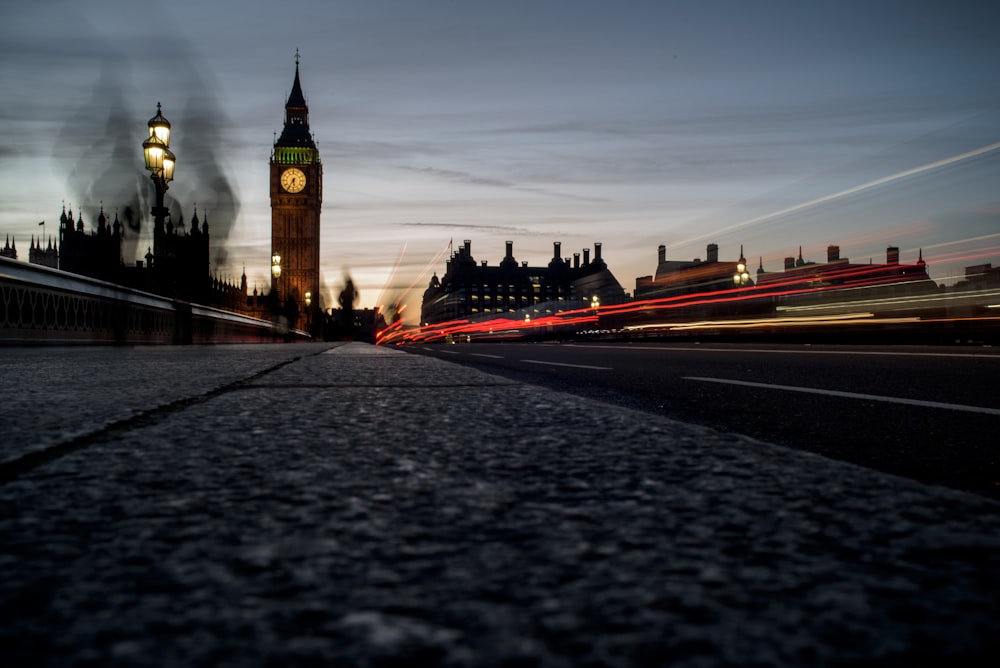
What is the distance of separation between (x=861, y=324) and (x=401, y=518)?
27547 mm

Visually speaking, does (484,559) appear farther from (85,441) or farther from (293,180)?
(293,180)

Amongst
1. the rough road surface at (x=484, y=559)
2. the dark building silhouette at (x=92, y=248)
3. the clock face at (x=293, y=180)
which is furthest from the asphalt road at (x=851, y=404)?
the clock face at (x=293, y=180)

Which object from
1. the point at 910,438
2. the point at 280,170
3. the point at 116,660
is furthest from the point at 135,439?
the point at 280,170

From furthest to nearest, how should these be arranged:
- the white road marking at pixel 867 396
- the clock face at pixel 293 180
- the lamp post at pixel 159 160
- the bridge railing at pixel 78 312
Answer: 1. the clock face at pixel 293 180
2. the lamp post at pixel 159 160
3. the bridge railing at pixel 78 312
4. the white road marking at pixel 867 396

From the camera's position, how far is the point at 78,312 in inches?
454

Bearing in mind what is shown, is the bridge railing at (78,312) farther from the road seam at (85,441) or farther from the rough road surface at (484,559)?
the rough road surface at (484,559)

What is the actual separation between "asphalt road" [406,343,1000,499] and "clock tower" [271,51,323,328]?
464 ft

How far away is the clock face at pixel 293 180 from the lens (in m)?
157

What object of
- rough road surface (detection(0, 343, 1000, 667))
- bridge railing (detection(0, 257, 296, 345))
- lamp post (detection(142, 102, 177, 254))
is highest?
lamp post (detection(142, 102, 177, 254))

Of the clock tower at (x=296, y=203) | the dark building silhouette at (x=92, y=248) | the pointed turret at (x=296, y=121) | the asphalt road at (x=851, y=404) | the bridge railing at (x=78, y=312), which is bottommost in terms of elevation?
the asphalt road at (x=851, y=404)

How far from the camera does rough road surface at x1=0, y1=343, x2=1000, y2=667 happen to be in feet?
1.82

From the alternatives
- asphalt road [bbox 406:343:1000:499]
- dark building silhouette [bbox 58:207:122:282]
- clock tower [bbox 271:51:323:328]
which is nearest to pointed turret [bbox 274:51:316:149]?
clock tower [bbox 271:51:323:328]

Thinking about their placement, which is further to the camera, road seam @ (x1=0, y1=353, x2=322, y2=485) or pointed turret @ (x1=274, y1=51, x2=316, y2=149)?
pointed turret @ (x1=274, y1=51, x2=316, y2=149)

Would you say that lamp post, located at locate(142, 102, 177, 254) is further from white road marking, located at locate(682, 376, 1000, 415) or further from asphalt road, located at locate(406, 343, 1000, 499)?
white road marking, located at locate(682, 376, 1000, 415)
